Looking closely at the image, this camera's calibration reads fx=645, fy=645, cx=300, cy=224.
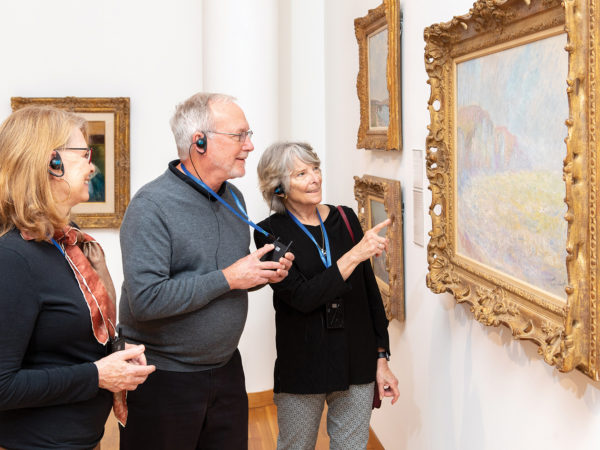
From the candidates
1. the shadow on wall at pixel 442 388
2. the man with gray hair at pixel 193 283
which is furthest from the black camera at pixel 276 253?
the shadow on wall at pixel 442 388

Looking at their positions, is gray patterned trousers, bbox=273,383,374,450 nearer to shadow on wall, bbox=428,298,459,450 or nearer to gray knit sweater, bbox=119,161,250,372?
shadow on wall, bbox=428,298,459,450

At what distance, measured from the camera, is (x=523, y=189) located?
227 centimetres

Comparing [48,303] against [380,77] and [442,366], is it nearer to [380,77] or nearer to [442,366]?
[442,366]

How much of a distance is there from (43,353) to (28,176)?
1.78 ft

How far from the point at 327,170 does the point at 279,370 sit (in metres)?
3.22

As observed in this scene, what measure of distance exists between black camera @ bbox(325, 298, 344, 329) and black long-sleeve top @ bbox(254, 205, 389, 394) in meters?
0.02

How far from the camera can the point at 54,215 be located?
196 cm

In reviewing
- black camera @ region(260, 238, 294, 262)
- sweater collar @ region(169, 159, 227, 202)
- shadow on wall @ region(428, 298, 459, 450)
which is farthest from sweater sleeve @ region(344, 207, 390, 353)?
sweater collar @ region(169, 159, 227, 202)

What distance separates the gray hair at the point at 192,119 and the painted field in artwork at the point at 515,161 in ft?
3.43

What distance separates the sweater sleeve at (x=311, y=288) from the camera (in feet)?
9.34

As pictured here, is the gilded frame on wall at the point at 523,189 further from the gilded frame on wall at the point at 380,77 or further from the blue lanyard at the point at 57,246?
the blue lanyard at the point at 57,246

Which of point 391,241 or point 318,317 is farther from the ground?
point 391,241

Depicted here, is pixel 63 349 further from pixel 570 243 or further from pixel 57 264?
pixel 570 243

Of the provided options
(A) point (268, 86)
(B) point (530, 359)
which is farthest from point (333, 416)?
(A) point (268, 86)
